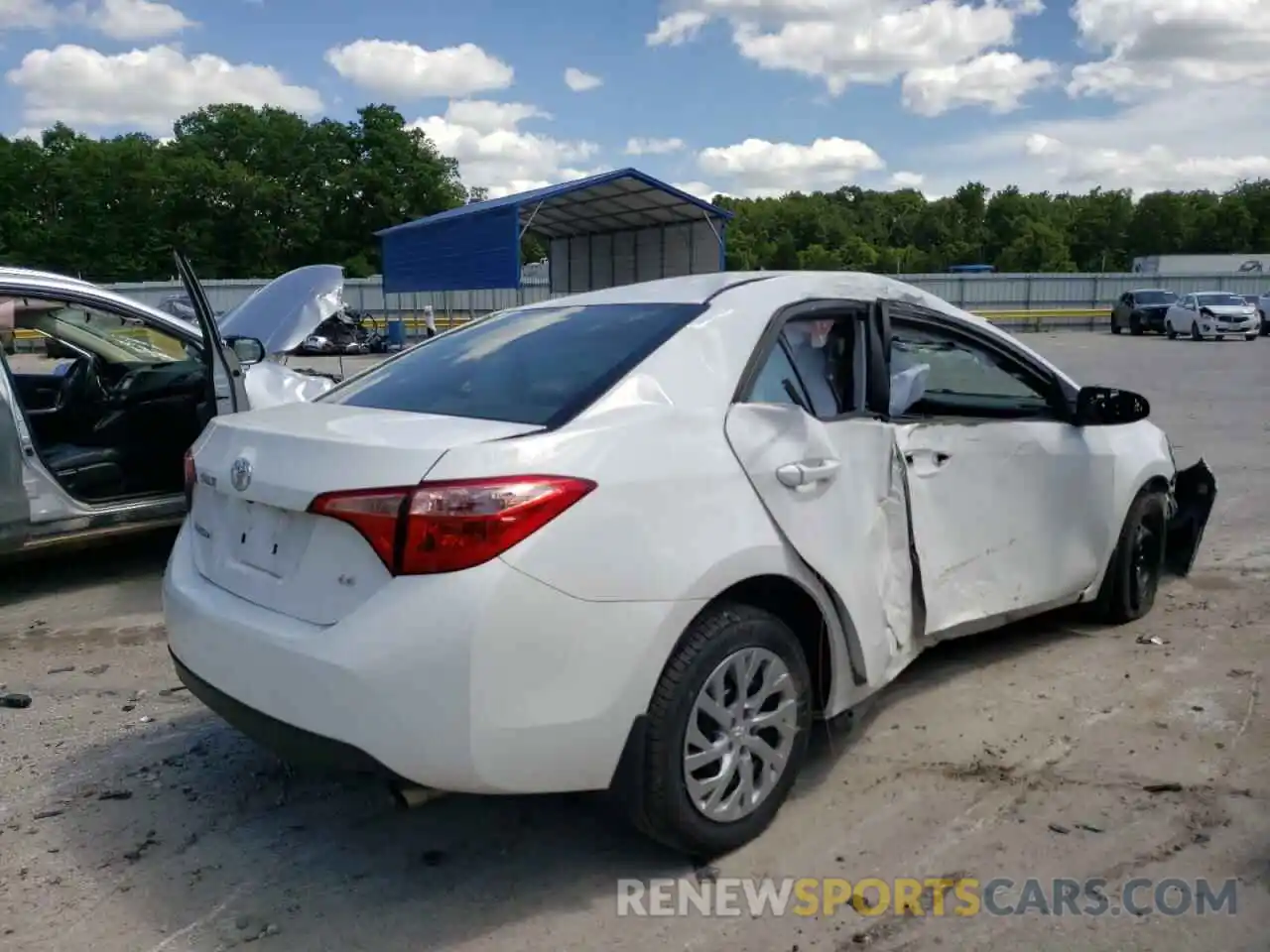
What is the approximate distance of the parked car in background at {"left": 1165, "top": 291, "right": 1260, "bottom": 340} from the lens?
1262 inches

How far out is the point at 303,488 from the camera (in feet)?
9.46

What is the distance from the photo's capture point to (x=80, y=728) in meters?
4.27

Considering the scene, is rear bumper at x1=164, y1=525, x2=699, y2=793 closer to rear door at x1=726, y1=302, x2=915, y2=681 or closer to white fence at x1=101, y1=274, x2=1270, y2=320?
rear door at x1=726, y1=302, x2=915, y2=681

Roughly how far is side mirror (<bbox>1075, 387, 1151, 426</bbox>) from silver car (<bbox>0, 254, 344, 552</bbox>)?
414 centimetres

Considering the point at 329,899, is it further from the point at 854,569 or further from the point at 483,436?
the point at 854,569

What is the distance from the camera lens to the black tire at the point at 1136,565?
504 centimetres

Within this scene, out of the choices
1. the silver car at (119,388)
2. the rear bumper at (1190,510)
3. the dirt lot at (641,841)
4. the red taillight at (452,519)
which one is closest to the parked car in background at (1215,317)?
the rear bumper at (1190,510)

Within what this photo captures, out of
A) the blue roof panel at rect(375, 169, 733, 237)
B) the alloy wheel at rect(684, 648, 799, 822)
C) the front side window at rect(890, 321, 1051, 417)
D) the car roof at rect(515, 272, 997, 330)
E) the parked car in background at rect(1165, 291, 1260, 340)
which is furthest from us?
the parked car in background at rect(1165, 291, 1260, 340)

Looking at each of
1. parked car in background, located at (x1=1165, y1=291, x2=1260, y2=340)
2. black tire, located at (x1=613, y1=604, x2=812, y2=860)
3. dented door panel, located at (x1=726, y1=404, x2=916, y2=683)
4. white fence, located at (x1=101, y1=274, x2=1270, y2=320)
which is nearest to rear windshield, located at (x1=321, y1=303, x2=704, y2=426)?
dented door panel, located at (x1=726, y1=404, x2=916, y2=683)

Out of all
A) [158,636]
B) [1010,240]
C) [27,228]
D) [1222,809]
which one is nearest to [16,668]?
[158,636]

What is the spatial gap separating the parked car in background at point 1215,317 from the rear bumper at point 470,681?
3395cm

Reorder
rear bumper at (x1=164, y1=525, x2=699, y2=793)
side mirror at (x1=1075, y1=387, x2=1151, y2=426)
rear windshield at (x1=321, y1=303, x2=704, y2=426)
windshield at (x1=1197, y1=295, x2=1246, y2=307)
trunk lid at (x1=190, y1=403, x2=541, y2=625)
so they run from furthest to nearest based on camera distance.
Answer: windshield at (x1=1197, y1=295, x2=1246, y2=307)
side mirror at (x1=1075, y1=387, x2=1151, y2=426)
rear windshield at (x1=321, y1=303, x2=704, y2=426)
trunk lid at (x1=190, y1=403, x2=541, y2=625)
rear bumper at (x1=164, y1=525, x2=699, y2=793)

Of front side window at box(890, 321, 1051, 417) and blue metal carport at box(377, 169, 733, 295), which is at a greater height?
blue metal carport at box(377, 169, 733, 295)

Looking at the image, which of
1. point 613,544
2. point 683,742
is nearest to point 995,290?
point 683,742
